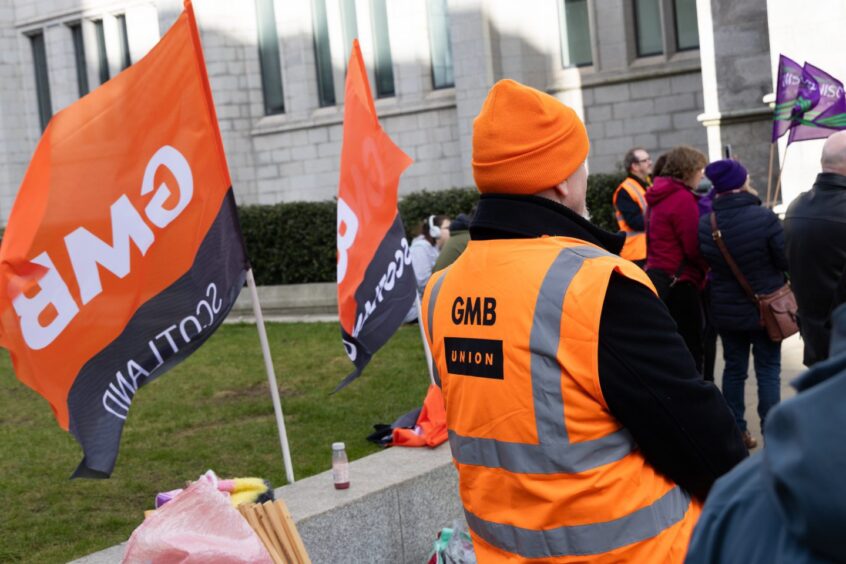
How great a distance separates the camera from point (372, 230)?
251 inches

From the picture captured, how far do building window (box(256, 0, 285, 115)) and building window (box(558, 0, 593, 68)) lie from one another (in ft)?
22.3

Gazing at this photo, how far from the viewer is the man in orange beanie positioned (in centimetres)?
251

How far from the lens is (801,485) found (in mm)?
1098

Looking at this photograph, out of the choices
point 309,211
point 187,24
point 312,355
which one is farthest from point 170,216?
point 309,211

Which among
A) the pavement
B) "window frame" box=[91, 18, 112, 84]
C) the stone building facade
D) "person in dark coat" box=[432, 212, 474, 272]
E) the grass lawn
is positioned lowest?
the pavement

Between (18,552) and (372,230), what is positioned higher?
(372,230)

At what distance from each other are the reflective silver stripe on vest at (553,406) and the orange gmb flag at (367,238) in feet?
11.0

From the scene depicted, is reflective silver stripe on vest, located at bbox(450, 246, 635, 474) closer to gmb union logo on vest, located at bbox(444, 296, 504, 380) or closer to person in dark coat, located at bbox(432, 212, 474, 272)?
gmb union logo on vest, located at bbox(444, 296, 504, 380)

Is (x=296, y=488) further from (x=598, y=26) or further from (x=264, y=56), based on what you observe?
(x=264, y=56)

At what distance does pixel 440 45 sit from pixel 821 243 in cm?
1690

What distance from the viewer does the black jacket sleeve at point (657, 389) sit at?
2.50 metres

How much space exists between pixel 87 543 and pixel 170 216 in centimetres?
181

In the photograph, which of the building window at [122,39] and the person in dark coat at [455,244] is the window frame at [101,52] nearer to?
the building window at [122,39]

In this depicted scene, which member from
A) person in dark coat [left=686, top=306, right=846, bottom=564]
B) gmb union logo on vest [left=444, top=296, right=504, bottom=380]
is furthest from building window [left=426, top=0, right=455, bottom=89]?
person in dark coat [left=686, top=306, right=846, bottom=564]
